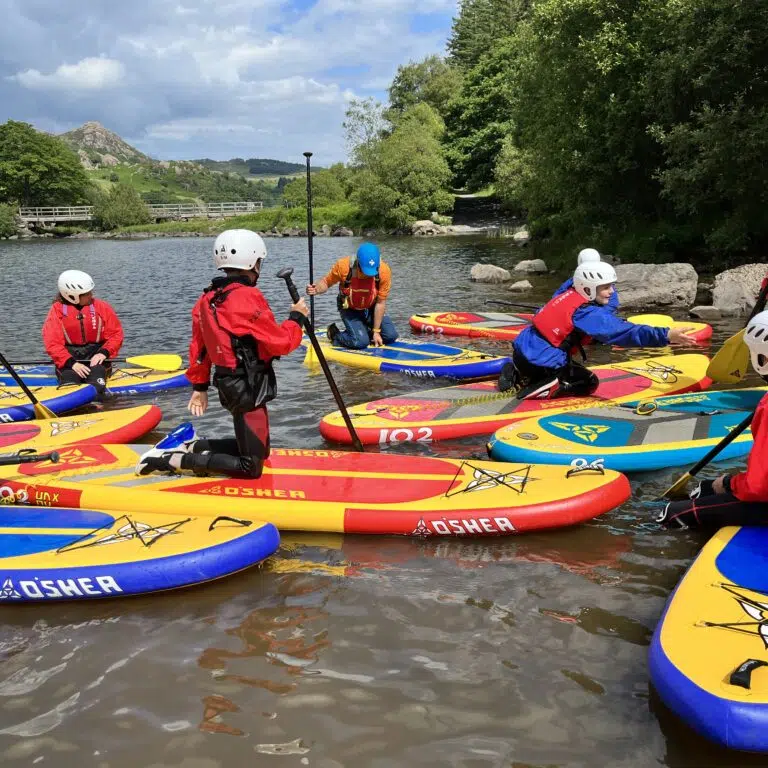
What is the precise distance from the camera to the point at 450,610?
467 centimetres

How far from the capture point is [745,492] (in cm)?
477

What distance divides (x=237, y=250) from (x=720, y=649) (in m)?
3.99

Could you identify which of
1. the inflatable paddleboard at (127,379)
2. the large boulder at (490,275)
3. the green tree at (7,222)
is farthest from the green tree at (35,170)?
the inflatable paddleboard at (127,379)

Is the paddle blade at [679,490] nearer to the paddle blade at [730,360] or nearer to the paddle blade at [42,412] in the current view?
the paddle blade at [730,360]

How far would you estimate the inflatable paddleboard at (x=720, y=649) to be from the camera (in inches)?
122

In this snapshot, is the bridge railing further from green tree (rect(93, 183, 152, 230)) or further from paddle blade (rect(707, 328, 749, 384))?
paddle blade (rect(707, 328, 749, 384))

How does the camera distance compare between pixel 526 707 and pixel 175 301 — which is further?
pixel 175 301

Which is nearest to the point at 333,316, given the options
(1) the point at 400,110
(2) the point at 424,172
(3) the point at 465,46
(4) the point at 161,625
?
(4) the point at 161,625

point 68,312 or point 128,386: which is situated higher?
point 68,312

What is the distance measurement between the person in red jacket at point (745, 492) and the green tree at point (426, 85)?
2507 inches

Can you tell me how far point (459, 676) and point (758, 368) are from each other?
107 inches

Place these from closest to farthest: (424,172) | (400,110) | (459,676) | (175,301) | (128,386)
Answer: (459,676), (128,386), (175,301), (424,172), (400,110)

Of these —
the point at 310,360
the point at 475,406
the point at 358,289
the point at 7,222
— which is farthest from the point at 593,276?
the point at 7,222

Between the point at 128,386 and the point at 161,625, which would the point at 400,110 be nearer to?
the point at 128,386
